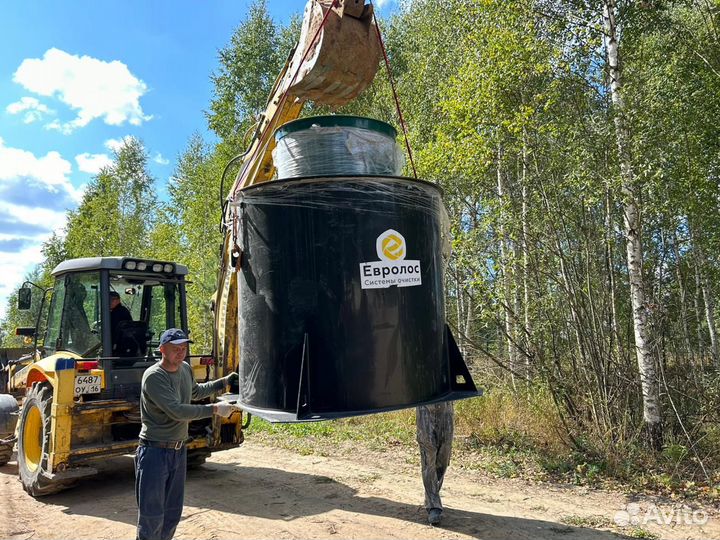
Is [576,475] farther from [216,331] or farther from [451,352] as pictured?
[216,331]

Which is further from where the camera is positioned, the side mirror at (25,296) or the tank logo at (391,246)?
the side mirror at (25,296)

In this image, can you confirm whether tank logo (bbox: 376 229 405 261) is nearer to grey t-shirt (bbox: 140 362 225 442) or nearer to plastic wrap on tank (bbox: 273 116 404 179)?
plastic wrap on tank (bbox: 273 116 404 179)

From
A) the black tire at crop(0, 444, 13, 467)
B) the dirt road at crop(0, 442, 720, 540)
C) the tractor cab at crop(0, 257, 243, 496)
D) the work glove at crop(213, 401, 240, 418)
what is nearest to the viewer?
the work glove at crop(213, 401, 240, 418)

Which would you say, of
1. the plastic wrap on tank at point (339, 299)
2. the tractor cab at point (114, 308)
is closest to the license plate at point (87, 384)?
the tractor cab at point (114, 308)

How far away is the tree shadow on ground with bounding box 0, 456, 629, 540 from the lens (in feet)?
16.3

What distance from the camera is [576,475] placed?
21.8 feet

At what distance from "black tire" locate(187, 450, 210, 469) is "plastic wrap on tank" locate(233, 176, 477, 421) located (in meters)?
4.13

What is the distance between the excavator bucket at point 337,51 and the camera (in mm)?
4312

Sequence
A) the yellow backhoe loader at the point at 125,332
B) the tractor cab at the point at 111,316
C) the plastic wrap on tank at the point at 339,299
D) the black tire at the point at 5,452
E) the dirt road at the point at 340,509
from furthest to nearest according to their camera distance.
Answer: the black tire at the point at 5,452 → the tractor cab at the point at 111,316 → the dirt road at the point at 340,509 → the yellow backhoe loader at the point at 125,332 → the plastic wrap on tank at the point at 339,299

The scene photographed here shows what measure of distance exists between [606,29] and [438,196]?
6.15 m

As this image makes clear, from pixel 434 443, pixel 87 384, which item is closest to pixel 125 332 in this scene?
pixel 87 384

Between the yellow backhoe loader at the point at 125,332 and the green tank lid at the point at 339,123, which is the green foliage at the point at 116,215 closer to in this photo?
the yellow backhoe loader at the point at 125,332

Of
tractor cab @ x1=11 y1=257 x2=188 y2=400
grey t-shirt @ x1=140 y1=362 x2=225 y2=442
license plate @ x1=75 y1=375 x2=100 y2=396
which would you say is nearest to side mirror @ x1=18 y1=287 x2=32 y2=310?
tractor cab @ x1=11 y1=257 x2=188 y2=400

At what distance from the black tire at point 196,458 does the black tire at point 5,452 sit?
2.70m
